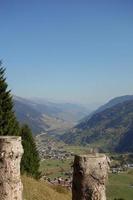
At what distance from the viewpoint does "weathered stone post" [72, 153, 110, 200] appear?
459 inches

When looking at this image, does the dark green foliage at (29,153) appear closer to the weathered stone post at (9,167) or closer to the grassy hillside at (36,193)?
the grassy hillside at (36,193)

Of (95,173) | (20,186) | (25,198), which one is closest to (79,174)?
(95,173)

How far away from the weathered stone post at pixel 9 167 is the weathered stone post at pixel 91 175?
1.80 meters

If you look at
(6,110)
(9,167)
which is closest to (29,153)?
(6,110)

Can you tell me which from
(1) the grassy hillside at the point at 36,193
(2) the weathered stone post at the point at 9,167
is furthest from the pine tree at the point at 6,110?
(2) the weathered stone post at the point at 9,167

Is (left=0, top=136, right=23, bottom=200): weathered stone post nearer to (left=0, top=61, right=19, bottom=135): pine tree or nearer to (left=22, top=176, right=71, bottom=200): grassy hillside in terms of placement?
(left=22, top=176, right=71, bottom=200): grassy hillside

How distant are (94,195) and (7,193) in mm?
2636

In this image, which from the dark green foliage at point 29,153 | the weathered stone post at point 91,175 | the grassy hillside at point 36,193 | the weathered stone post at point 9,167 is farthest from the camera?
the dark green foliage at point 29,153

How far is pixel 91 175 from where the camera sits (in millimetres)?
11695

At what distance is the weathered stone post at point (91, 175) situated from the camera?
1166 cm

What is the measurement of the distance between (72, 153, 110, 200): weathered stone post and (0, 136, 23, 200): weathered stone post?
1.80m

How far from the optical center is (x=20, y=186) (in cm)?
1220

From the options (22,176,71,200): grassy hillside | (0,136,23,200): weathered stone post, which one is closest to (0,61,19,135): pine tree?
(22,176,71,200): grassy hillside

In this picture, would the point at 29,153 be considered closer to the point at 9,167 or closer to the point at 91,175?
the point at 9,167
